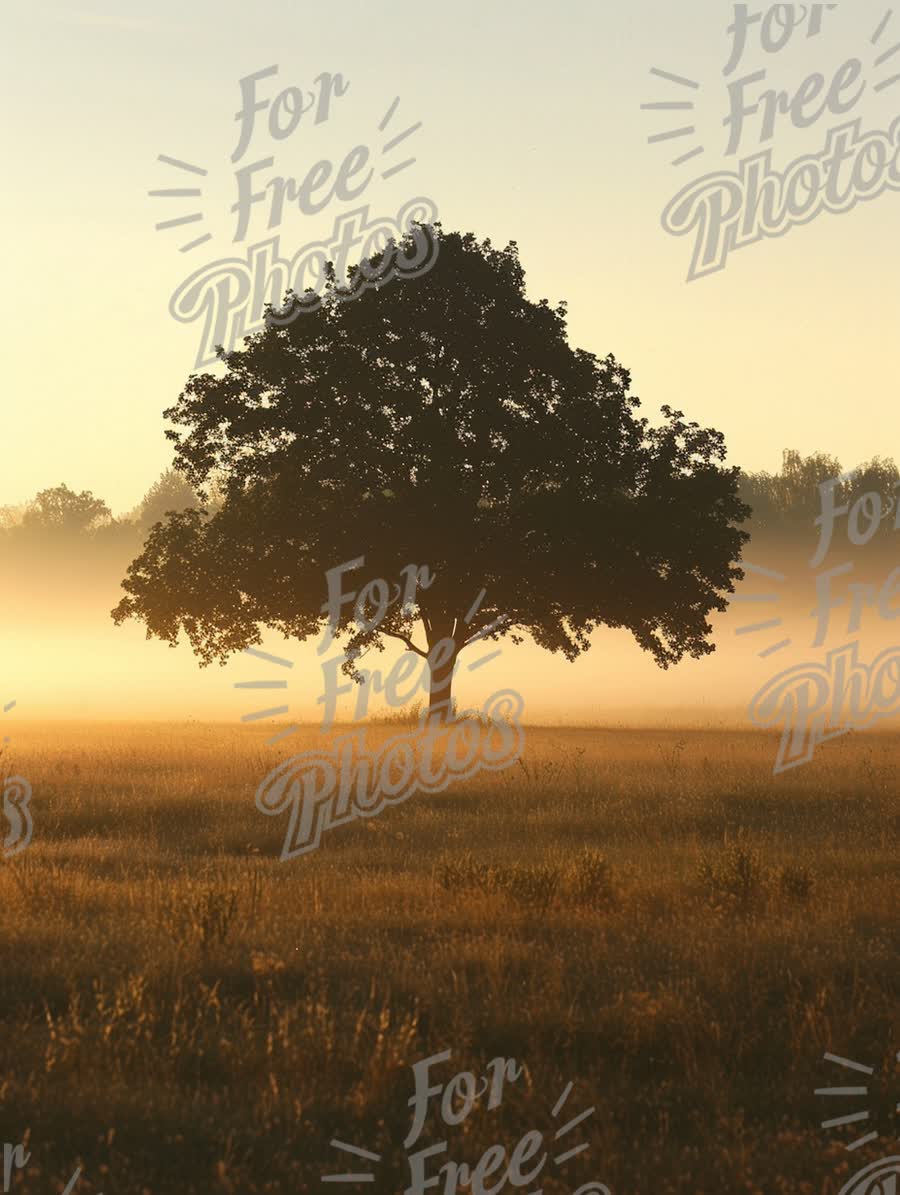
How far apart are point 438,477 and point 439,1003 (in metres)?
22.2

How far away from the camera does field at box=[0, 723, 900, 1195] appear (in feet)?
20.6

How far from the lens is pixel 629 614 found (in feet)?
102

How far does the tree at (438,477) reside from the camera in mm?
29828

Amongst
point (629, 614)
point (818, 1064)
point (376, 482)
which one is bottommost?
point (818, 1064)

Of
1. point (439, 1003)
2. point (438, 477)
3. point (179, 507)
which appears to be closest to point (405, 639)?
point (438, 477)

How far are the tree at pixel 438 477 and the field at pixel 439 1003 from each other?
15034 millimetres

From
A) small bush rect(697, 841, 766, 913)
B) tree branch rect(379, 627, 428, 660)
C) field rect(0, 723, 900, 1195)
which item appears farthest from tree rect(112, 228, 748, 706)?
small bush rect(697, 841, 766, 913)

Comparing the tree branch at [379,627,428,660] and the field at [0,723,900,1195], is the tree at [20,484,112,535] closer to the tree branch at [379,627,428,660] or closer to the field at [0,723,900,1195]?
the tree branch at [379,627,428,660]

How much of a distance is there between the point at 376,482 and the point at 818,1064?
23.8 metres

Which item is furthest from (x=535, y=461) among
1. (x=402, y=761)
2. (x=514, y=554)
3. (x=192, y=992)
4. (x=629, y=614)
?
(x=192, y=992)

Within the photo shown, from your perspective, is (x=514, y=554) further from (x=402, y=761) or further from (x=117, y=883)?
(x=117, y=883)

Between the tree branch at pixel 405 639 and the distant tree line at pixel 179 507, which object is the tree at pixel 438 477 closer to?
the tree branch at pixel 405 639

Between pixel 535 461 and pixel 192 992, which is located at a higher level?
pixel 535 461

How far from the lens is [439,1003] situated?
8195mm
